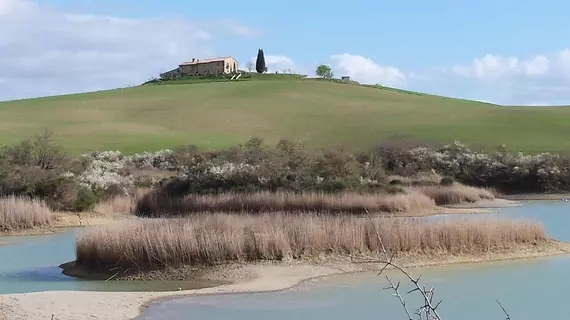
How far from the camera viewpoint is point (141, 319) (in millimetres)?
16156

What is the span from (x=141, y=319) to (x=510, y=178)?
41.8 metres

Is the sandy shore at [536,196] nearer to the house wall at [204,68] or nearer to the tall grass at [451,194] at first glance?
the tall grass at [451,194]

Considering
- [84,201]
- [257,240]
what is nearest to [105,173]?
[84,201]

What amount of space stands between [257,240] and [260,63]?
11039cm

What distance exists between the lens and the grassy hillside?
69.2m

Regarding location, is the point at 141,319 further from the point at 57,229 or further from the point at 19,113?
the point at 19,113

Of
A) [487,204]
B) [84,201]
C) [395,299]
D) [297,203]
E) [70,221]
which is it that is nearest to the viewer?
[395,299]

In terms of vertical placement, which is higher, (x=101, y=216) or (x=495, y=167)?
(x=495, y=167)

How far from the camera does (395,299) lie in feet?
57.6

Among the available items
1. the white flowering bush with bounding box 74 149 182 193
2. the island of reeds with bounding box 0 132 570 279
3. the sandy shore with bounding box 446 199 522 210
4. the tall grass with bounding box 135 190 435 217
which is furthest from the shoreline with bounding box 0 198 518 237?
the white flowering bush with bounding box 74 149 182 193

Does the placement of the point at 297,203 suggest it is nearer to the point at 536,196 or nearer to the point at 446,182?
the point at 446,182

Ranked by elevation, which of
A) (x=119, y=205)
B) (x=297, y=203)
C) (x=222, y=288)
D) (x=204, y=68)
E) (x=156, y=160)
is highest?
(x=204, y=68)

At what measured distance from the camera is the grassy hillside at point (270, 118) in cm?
6925

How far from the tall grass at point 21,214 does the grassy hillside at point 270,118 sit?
91.9 feet
